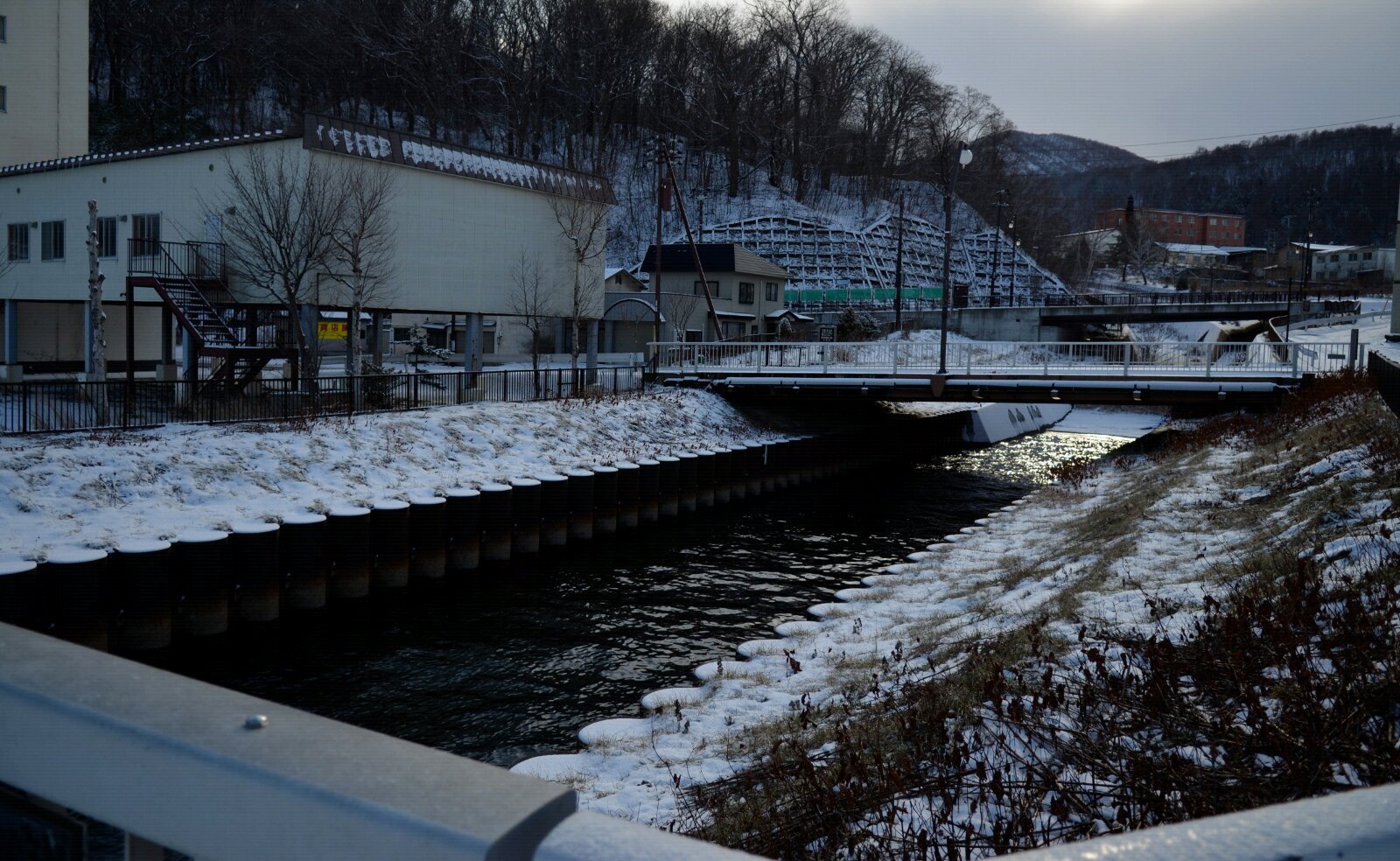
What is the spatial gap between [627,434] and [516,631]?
14.2 m

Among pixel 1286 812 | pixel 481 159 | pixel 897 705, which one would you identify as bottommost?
pixel 897 705

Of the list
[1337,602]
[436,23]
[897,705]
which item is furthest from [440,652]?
[436,23]

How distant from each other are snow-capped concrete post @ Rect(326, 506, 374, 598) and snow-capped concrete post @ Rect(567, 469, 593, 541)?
6.27 meters

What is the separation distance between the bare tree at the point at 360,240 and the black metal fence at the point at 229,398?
3106 mm

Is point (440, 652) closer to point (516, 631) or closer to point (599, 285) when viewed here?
point (516, 631)

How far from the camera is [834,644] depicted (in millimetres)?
13930

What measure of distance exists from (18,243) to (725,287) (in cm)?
3965

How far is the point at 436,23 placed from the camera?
98062 millimetres

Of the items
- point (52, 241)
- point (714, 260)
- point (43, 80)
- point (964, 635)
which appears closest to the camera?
point (964, 635)

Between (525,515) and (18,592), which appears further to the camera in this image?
(525,515)

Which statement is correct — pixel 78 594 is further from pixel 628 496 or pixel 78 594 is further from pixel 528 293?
pixel 528 293

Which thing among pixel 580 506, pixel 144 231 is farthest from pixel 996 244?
pixel 580 506

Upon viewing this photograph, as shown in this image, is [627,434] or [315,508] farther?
[627,434]

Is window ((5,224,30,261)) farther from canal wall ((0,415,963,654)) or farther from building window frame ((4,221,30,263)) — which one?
canal wall ((0,415,963,654))
